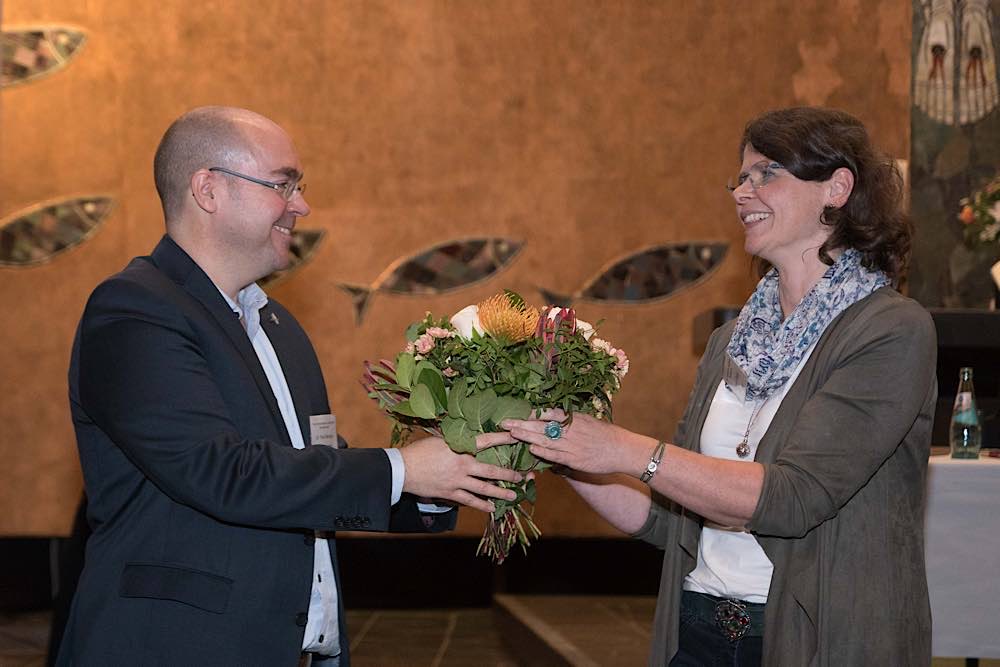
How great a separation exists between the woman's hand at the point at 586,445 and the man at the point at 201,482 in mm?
77

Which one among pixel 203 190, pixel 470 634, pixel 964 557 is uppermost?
pixel 203 190

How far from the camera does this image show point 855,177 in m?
2.36

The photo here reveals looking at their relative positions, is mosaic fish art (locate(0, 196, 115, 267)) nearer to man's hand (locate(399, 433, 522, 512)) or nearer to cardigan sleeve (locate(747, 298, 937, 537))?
man's hand (locate(399, 433, 522, 512))

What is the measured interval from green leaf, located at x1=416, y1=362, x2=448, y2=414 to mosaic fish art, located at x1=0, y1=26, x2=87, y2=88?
17.4 ft

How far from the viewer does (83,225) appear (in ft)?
21.6

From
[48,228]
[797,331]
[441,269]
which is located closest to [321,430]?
[797,331]

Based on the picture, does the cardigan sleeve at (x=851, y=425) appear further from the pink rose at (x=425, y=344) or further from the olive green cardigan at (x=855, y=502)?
the pink rose at (x=425, y=344)

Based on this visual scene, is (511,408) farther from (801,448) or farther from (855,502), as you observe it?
(855,502)

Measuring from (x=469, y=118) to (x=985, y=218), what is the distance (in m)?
3.18

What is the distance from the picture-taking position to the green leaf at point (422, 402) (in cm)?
218

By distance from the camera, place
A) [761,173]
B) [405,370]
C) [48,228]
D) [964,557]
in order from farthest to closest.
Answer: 1. [48,228]
2. [964,557]
3. [761,173]
4. [405,370]

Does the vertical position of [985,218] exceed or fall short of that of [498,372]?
it exceeds it

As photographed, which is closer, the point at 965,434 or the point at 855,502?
the point at 855,502

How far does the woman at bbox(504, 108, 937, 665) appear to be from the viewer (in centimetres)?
209
